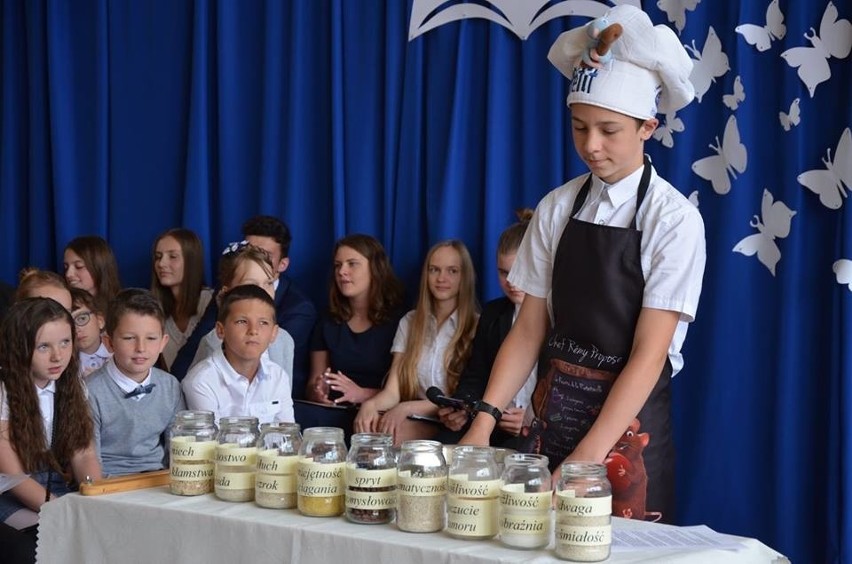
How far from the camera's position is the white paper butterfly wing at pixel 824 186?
347cm

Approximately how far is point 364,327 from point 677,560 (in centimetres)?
294

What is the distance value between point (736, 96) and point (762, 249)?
0.51 meters

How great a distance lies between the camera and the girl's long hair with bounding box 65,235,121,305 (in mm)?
4844

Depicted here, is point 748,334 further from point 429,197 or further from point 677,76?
point 677,76

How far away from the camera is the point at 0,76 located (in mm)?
5445

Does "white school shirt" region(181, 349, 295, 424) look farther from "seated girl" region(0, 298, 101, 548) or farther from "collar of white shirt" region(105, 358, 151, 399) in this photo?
"seated girl" region(0, 298, 101, 548)

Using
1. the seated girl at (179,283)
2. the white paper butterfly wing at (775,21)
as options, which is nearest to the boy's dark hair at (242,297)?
the seated girl at (179,283)

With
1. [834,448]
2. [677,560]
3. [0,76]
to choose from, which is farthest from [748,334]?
[0,76]

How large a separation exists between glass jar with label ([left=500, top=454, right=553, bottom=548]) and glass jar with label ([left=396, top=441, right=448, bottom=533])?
115mm

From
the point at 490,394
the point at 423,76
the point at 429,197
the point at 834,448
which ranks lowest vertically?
the point at 834,448

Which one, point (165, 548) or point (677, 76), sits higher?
point (677, 76)

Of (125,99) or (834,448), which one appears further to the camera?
(125,99)

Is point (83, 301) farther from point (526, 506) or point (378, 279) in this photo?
point (526, 506)

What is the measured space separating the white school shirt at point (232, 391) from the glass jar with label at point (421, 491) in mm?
1713
